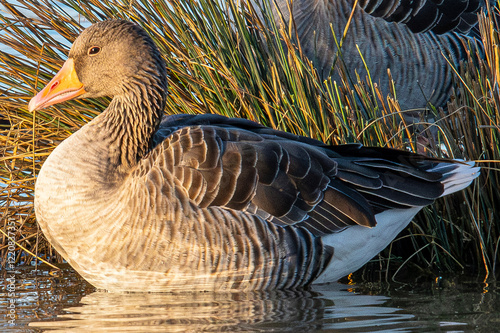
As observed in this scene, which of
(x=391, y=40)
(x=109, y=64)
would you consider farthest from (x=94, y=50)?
(x=391, y=40)

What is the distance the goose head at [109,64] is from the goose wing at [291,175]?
0.49 meters

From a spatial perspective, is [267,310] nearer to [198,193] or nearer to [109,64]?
[198,193]

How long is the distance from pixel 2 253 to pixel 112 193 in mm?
1697

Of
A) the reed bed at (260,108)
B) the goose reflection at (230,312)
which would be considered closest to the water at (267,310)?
the goose reflection at (230,312)

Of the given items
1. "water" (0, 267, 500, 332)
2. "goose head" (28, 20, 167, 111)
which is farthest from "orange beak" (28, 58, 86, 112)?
"water" (0, 267, 500, 332)

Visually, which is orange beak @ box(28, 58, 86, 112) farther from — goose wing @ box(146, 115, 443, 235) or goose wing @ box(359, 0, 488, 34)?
goose wing @ box(359, 0, 488, 34)

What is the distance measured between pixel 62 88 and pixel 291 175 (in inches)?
72.1

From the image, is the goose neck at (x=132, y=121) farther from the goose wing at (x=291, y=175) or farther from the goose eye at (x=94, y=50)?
the goose eye at (x=94, y=50)

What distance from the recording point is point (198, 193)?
5.10m

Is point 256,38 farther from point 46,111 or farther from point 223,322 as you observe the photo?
point 223,322

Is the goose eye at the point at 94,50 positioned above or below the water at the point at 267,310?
above

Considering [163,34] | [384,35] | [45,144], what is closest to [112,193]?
[45,144]

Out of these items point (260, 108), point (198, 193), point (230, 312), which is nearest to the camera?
point (230, 312)

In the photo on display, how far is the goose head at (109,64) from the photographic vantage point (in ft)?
18.3
